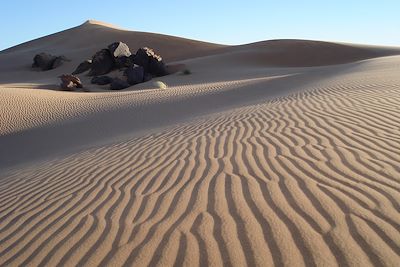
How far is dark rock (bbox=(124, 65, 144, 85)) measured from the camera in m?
25.7

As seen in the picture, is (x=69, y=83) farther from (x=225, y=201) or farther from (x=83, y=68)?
(x=225, y=201)

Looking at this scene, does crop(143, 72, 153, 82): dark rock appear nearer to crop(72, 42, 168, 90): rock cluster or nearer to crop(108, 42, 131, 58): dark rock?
crop(72, 42, 168, 90): rock cluster

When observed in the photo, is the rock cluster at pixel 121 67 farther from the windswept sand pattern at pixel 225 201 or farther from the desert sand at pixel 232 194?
the windswept sand pattern at pixel 225 201

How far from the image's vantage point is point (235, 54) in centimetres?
3684

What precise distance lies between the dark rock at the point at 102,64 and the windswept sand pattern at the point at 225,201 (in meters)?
23.3

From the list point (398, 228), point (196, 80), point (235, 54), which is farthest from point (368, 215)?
point (235, 54)

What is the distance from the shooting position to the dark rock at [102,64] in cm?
2984

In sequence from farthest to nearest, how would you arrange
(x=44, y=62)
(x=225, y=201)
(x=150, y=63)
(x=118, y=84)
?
1. (x=44, y=62)
2. (x=150, y=63)
3. (x=118, y=84)
4. (x=225, y=201)

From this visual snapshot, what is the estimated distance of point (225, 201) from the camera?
4074 millimetres

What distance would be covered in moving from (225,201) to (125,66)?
2720 cm

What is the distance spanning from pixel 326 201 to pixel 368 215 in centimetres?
42

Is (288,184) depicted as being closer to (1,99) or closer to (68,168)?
(68,168)

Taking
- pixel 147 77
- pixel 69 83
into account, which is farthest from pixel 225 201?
pixel 147 77

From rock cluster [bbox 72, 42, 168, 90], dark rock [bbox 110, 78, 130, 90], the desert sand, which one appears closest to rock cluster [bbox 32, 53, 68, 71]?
rock cluster [bbox 72, 42, 168, 90]
